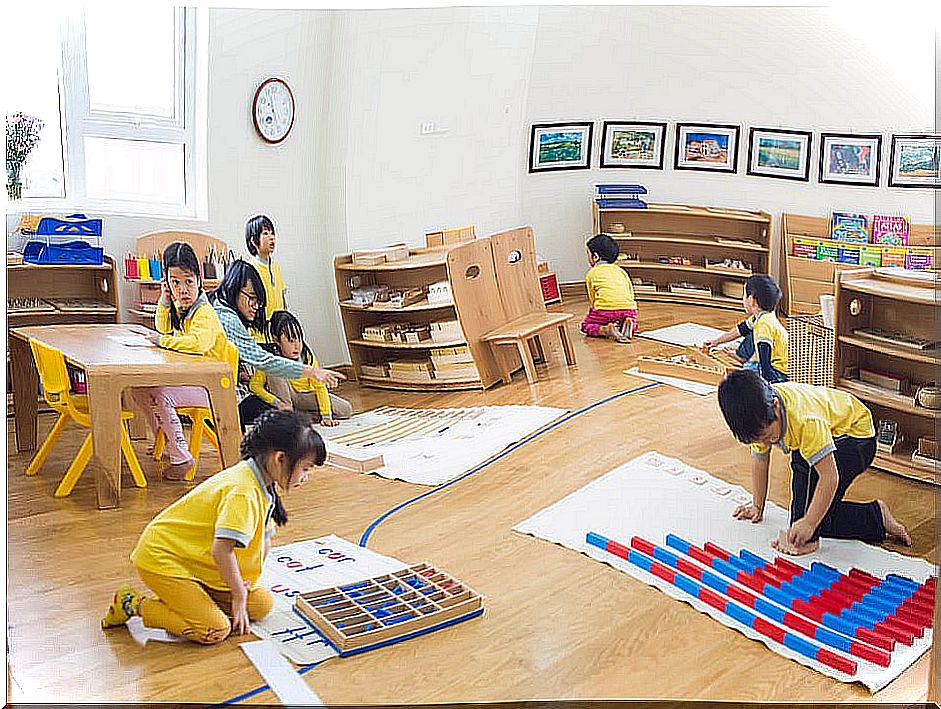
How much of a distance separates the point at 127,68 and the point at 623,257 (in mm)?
1506

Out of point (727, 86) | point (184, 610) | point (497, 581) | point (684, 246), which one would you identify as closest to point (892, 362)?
point (684, 246)

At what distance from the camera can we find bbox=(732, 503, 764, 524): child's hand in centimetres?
301

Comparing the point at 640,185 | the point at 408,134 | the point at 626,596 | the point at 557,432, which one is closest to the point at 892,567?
the point at 626,596

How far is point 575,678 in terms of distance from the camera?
258 centimetres

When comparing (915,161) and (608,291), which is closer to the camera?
(915,161)

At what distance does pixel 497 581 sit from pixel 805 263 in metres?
1.29

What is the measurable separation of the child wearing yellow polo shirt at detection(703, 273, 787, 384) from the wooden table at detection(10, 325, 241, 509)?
4.71 ft

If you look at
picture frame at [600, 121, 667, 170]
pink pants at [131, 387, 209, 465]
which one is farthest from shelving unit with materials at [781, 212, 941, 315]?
pink pants at [131, 387, 209, 465]

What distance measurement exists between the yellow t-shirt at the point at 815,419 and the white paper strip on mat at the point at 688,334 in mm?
234

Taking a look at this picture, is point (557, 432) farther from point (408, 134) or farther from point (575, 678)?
point (408, 134)

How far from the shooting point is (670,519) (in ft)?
9.83

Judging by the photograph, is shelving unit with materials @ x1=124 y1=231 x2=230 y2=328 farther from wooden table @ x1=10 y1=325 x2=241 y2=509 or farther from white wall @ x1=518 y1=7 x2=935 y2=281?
white wall @ x1=518 y1=7 x2=935 y2=281

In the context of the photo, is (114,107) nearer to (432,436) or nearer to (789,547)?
(432,436)

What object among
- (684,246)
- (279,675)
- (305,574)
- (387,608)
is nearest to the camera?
(279,675)
